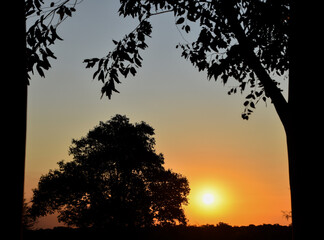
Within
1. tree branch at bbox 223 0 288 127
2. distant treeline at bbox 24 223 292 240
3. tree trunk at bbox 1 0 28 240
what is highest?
tree branch at bbox 223 0 288 127

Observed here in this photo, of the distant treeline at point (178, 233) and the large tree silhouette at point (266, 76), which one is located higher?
the large tree silhouette at point (266, 76)

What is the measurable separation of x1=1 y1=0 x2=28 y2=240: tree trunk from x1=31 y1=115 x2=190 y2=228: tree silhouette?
72.5 feet

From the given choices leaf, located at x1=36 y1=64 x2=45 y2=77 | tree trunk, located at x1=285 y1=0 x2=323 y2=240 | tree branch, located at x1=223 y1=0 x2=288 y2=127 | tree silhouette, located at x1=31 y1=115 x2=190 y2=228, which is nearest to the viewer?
tree trunk, located at x1=285 y1=0 x2=323 y2=240

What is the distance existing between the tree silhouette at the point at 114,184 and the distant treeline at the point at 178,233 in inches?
516

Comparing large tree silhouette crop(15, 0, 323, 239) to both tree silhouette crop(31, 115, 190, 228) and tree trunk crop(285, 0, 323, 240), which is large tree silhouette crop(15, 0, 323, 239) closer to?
tree trunk crop(285, 0, 323, 240)

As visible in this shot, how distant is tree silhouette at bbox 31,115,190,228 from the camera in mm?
24750

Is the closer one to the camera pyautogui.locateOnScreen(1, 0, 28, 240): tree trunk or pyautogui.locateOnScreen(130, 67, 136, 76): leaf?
pyautogui.locateOnScreen(1, 0, 28, 240): tree trunk

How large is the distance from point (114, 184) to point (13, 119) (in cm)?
2319

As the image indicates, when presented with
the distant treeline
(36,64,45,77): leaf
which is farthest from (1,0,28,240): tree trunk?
the distant treeline

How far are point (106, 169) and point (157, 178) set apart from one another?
14.6 feet

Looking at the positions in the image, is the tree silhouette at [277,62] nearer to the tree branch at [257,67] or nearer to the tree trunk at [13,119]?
the tree branch at [257,67]

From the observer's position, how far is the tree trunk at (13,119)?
124 inches

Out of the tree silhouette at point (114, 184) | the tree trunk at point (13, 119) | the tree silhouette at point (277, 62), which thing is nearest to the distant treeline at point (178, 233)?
the tree silhouette at point (277, 62)

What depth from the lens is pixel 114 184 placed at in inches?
1013
